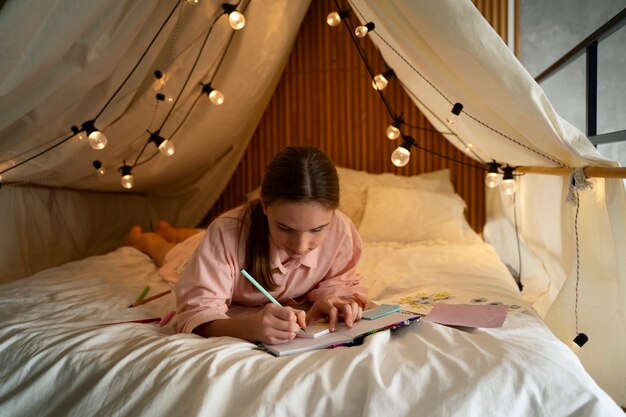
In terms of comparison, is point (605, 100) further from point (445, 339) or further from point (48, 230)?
point (48, 230)

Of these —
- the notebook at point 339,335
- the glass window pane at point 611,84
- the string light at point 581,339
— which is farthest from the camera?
the glass window pane at point 611,84

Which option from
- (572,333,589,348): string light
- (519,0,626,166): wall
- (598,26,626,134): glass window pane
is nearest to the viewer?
(572,333,589,348): string light

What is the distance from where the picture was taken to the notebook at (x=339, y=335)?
36.4 inches

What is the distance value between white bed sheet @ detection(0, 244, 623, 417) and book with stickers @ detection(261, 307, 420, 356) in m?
0.02

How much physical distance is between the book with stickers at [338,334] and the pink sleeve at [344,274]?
0.26 meters

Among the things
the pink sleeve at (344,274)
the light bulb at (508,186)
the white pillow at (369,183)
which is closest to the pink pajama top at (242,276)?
the pink sleeve at (344,274)

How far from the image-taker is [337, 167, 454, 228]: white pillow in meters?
2.66

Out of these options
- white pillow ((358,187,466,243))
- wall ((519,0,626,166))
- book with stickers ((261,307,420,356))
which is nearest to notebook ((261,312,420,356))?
book with stickers ((261,307,420,356))

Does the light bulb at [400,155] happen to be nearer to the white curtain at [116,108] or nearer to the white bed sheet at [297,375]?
the white bed sheet at [297,375]

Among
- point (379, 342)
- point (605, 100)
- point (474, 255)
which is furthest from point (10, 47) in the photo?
point (605, 100)

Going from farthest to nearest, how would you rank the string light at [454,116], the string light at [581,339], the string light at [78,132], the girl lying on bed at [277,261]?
the string light at [78,132], the string light at [454,116], the string light at [581,339], the girl lying on bed at [277,261]

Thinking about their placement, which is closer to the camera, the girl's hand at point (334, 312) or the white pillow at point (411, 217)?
the girl's hand at point (334, 312)

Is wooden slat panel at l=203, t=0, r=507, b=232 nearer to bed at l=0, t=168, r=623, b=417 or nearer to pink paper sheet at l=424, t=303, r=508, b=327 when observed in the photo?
bed at l=0, t=168, r=623, b=417

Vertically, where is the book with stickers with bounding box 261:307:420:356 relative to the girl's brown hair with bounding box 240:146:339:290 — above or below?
below
